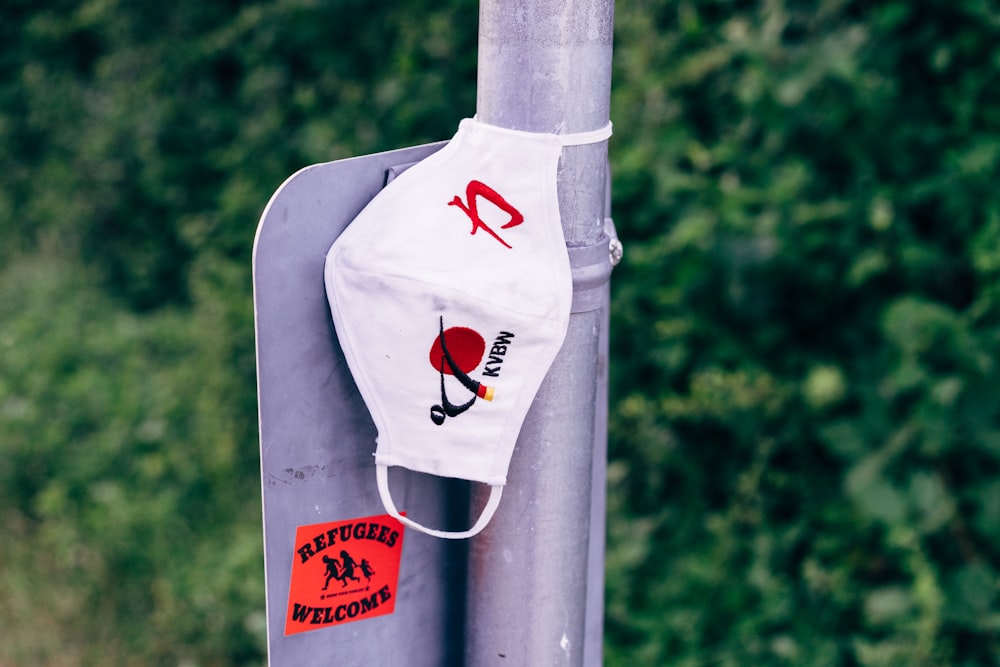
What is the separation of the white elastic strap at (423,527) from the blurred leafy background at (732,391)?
7.11 ft

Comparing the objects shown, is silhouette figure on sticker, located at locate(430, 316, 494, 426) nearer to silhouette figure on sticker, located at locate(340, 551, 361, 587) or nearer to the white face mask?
the white face mask

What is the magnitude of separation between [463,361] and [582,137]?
1.19ft

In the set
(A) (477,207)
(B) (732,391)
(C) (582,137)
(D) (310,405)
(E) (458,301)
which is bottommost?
(B) (732,391)

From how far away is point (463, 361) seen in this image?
149 centimetres

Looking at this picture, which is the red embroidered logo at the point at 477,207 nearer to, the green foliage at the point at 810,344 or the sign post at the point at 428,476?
the sign post at the point at 428,476

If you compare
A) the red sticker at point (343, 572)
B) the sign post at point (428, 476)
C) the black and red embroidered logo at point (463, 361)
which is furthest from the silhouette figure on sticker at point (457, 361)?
the red sticker at point (343, 572)

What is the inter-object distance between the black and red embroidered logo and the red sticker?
219 mm

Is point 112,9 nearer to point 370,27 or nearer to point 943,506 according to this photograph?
point 370,27

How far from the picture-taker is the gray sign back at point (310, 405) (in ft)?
4.74

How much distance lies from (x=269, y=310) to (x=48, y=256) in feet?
20.5

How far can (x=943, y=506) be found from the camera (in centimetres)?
332

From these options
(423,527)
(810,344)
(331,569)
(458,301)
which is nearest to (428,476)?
(423,527)

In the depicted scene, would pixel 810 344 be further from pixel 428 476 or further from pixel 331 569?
pixel 331 569

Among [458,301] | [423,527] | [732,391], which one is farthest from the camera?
[732,391]
